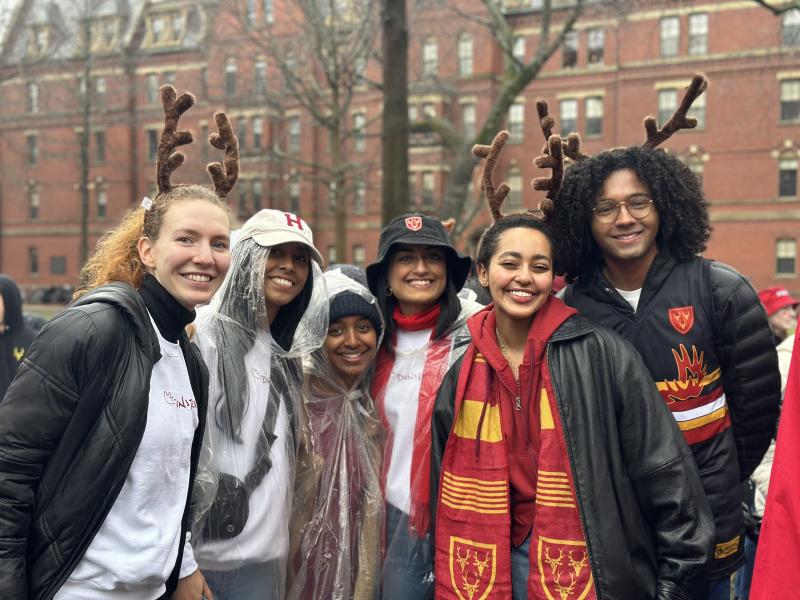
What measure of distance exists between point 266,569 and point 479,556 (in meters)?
0.98

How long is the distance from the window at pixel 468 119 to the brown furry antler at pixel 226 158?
29.2m

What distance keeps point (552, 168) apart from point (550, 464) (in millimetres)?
1228

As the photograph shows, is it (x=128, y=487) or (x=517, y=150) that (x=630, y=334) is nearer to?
(x=128, y=487)

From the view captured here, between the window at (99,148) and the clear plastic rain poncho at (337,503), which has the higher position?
the window at (99,148)

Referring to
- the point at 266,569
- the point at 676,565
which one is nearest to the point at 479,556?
the point at 676,565

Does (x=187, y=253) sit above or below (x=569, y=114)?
below

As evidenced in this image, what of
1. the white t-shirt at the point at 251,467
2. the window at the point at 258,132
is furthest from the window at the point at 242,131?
the white t-shirt at the point at 251,467

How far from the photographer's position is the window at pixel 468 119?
31.4m

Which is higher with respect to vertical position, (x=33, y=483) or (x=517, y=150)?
(x=517, y=150)

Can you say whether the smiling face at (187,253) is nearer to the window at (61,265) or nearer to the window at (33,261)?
the window at (61,265)

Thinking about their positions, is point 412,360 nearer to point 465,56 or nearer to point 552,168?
point 552,168

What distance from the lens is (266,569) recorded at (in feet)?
9.78

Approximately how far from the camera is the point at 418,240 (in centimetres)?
348

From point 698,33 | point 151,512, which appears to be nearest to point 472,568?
point 151,512
